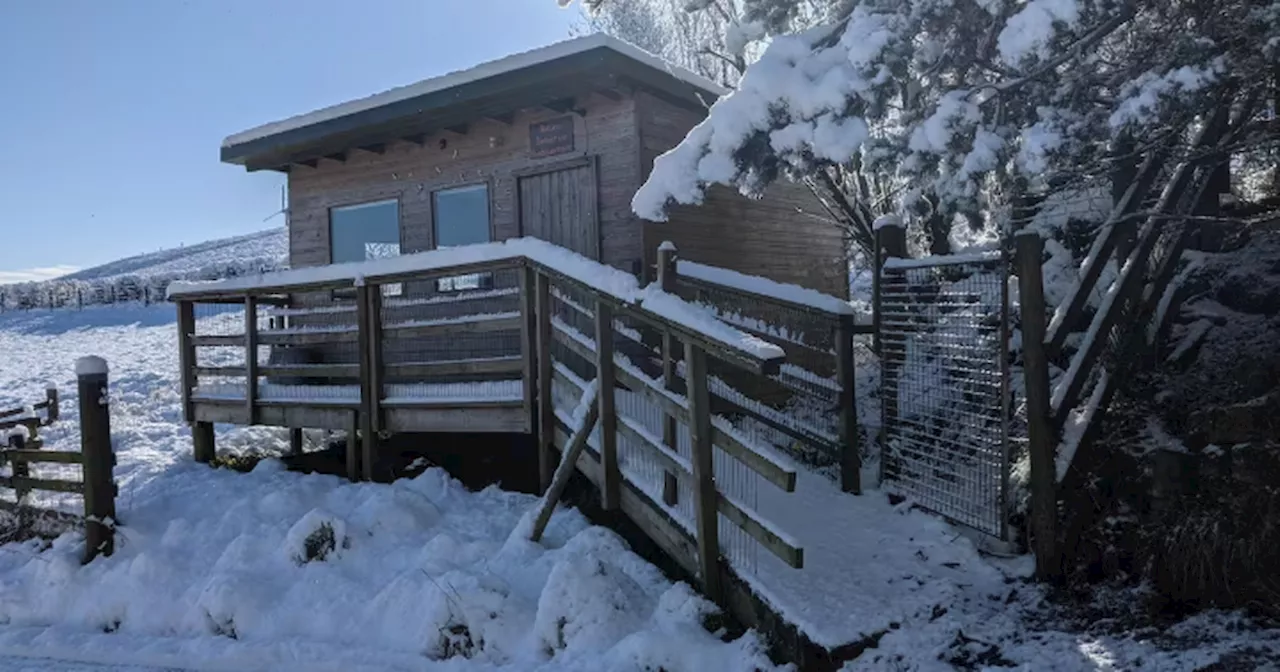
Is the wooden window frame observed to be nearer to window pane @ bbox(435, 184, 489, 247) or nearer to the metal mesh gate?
window pane @ bbox(435, 184, 489, 247)

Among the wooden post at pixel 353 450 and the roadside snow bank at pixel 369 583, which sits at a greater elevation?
the wooden post at pixel 353 450

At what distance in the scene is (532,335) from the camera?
5.99 m

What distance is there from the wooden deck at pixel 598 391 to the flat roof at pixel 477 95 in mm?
1748

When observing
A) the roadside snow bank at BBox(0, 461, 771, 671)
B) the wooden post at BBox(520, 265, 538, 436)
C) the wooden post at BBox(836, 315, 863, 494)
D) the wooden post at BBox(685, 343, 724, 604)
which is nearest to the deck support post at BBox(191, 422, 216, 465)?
the roadside snow bank at BBox(0, 461, 771, 671)

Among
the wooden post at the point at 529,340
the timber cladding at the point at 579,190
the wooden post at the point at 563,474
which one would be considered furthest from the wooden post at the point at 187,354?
the wooden post at the point at 563,474

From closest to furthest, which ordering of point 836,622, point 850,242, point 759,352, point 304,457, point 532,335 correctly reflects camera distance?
point 759,352, point 836,622, point 532,335, point 304,457, point 850,242

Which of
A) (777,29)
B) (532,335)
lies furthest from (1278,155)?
(532,335)

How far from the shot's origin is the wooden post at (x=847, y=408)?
585 cm

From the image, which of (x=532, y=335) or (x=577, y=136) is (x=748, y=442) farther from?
(x=577, y=136)

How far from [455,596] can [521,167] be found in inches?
206

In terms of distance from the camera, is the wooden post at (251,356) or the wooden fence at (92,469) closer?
the wooden fence at (92,469)

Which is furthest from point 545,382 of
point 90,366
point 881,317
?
point 90,366

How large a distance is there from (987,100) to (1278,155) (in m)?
2.04

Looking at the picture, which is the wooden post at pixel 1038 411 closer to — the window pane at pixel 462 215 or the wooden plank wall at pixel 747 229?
the wooden plank wall at pixel 747 229
